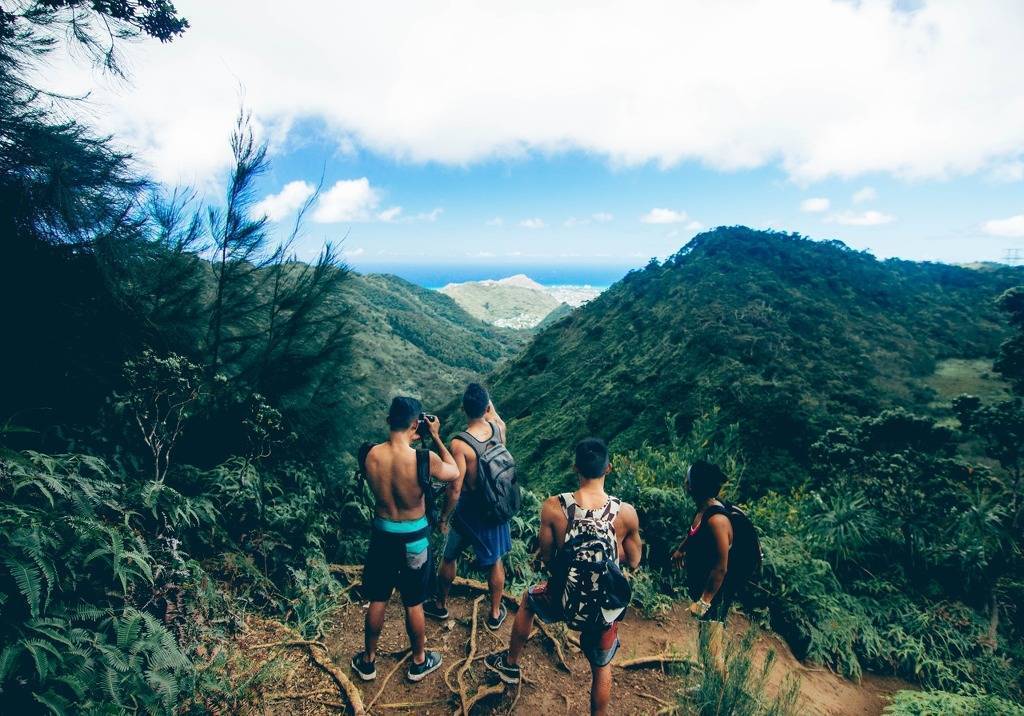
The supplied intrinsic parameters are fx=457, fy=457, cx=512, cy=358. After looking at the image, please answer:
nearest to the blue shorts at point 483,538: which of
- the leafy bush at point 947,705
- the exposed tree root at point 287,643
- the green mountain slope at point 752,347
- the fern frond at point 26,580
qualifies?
the exposed tree root at point 287,643

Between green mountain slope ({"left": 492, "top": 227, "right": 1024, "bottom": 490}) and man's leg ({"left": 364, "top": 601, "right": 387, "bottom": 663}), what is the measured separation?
803 cm

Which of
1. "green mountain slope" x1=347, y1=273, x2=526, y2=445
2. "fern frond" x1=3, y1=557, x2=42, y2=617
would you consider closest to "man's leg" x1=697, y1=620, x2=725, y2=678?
"fern frond" x1=3, y1=557, x2=42, y2=617

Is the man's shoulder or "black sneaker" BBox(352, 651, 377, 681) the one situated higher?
the man's shoulder

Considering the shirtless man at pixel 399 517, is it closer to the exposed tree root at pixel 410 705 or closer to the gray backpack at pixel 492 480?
the gray backpack at pixel 492 480

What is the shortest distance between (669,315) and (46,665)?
3114 cm

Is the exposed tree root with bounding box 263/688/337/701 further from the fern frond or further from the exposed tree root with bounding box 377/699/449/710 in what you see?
the fern frond

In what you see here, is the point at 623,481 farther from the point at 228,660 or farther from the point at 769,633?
the point at 228,660

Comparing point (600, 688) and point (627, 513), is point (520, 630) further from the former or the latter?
point (627, 513)

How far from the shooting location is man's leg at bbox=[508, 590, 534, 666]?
299cm

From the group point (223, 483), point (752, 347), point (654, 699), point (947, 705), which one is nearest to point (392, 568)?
point (654, 699)

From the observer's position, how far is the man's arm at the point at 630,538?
9.04 ft

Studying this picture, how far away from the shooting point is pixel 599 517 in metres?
2.68

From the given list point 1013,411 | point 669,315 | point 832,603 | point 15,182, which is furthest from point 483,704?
point 669,315

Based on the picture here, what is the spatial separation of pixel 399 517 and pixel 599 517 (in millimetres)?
1314
